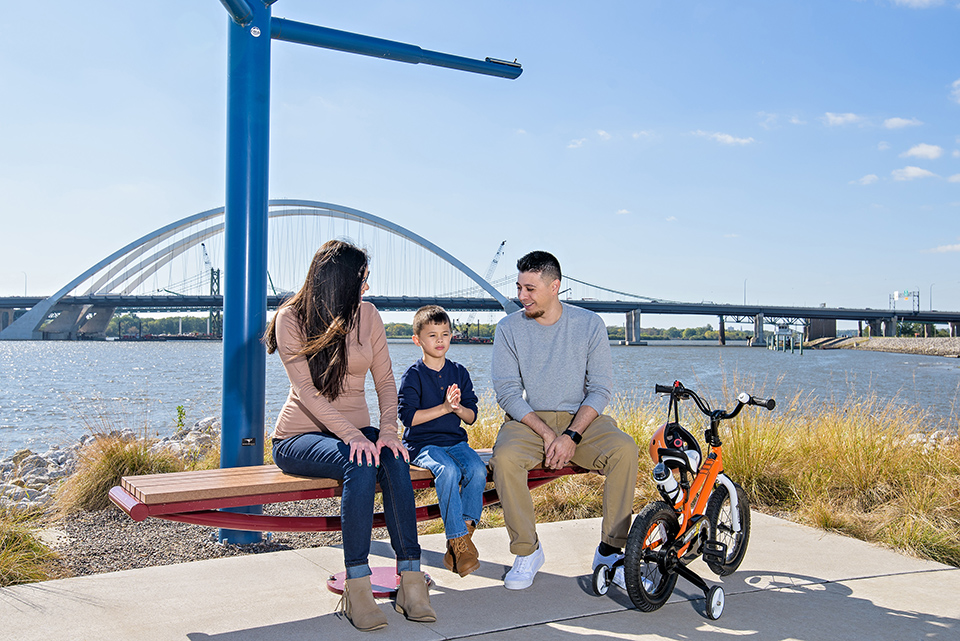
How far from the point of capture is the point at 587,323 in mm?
3211

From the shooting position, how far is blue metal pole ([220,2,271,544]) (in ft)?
10.9

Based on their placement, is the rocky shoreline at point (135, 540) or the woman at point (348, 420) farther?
the rocky shoreline at point (135, 540)

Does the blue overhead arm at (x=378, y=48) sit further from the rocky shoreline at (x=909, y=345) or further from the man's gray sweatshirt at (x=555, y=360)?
the rocky shoreline at (x=909, y=345)

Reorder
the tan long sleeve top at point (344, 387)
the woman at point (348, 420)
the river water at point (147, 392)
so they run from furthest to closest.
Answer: the river water at point (147, 392) < the tan long sleeve top at point (344, 387) < the woman at point (348, 420)

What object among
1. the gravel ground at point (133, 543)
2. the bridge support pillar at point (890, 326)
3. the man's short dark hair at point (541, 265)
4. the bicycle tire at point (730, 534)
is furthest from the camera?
the bridge support pillar at point (890, 326)

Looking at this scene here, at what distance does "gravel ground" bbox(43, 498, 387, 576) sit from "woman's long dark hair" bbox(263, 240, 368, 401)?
1.21 meters

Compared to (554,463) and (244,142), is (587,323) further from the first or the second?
(244,142)

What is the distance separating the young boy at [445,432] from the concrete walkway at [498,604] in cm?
24

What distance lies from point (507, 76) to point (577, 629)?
11.5 ft

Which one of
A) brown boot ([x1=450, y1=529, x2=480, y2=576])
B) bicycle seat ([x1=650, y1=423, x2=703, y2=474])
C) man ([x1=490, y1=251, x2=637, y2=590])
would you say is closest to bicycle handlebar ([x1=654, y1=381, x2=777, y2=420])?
bicycle seat ([x1=650, y1=423, x2=703, y2=474])

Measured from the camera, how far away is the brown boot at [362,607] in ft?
7.48

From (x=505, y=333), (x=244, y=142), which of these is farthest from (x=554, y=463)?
(x=244, y=142)

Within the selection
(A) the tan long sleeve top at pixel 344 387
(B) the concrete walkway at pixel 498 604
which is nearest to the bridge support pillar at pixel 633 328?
(B) the concrete walkway at pixel 498 604

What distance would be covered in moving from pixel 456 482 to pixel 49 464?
664 cm
